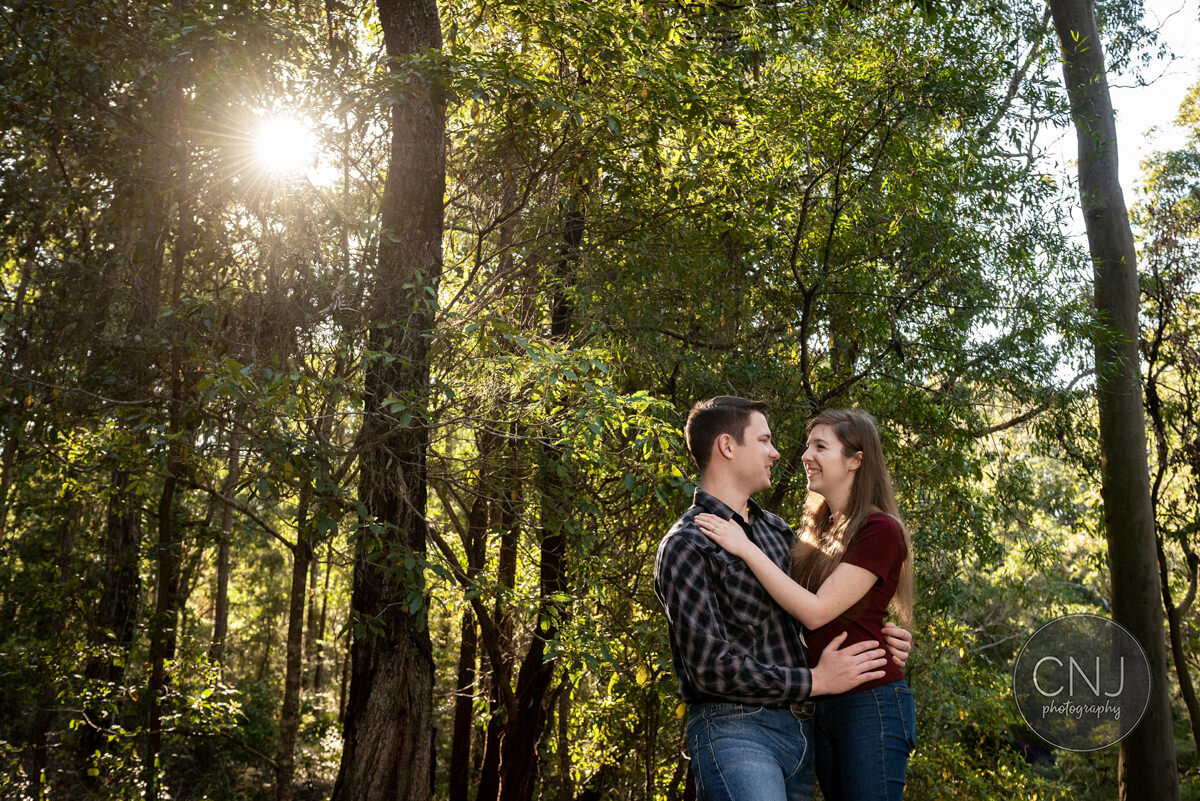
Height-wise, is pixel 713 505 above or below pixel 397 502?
below

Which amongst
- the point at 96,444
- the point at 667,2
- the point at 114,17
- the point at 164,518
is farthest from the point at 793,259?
the point at 164,518

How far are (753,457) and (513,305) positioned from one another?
14.3 feet

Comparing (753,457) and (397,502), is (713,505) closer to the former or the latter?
(753,457)

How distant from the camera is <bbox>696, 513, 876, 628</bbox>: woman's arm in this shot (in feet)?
7.89

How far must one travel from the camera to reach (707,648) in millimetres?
2283

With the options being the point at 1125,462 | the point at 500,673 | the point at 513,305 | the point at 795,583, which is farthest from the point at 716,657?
the point at 1125,462

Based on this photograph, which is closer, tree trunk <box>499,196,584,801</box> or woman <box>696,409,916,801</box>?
woman <box>696,409,916,801</box>

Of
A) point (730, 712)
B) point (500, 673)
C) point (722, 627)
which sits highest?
point (722, 627)

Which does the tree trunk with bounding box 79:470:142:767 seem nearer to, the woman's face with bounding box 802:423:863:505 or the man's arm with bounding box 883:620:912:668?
the woman's face with bounding box 802:423:863:505

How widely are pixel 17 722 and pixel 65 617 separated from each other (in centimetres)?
675

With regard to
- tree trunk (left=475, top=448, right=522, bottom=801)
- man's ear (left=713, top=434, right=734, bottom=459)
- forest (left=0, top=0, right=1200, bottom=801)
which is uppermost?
forest (left=0, top=0, right=1200, bottom=801)

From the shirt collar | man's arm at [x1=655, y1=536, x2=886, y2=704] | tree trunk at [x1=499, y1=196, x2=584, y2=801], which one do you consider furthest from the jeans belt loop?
tree trunk at [x1=499, y1=196, x2=584, y2=801]

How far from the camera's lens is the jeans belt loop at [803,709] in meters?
2.46

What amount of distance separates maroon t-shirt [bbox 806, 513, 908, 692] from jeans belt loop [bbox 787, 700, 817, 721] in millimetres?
122
